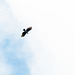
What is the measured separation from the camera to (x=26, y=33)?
3966 cm
